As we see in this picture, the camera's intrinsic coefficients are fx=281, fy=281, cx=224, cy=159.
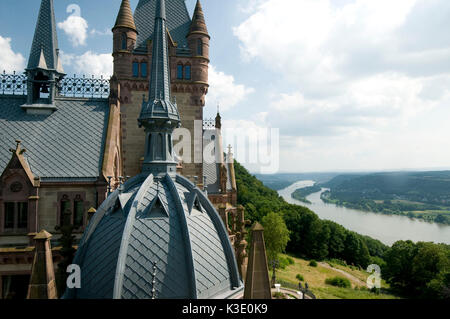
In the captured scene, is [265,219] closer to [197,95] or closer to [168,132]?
[197,95]

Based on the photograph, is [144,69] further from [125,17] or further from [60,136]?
[60,136]

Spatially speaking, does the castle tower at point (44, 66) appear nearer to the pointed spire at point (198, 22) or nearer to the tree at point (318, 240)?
the pointed spire at point (198, 22)

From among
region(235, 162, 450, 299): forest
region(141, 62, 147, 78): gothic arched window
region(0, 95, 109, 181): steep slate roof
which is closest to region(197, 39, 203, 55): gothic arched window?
region(141, 62, 147, 78): gothic arched window

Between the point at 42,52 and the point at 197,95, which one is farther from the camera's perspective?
the point at 197,95

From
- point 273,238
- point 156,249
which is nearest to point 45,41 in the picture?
point 156,249
